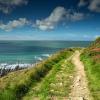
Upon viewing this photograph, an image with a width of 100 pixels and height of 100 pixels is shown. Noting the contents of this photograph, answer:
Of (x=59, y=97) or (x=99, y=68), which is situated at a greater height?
(x=99, y=68)

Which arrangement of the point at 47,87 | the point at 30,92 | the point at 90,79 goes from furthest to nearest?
1. the point at 90,79
2. the point at 47,87
3. the point at 30,92

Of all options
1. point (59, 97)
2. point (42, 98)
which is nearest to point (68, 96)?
point (59, 97)

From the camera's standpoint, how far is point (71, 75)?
25406 millimetres

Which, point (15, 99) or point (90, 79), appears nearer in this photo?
point (15, 99)

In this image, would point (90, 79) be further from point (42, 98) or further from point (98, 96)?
point (42, 98)

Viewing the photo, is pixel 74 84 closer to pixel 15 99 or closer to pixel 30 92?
pixel 30 92

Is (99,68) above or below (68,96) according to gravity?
above

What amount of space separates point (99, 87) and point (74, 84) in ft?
8.25

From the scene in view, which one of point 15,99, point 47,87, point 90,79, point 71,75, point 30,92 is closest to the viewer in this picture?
point 15,99

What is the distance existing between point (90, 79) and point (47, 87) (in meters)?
4.90

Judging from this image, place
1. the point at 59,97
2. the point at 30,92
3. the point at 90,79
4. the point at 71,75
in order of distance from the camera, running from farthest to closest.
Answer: the point at 71,75, the point at 90,79, the point at 30,92, the point at 59,97

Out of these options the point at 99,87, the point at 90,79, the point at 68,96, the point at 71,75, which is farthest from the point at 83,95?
the point at 71,75

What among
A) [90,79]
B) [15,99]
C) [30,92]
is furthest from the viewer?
[90,79]

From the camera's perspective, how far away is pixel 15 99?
1581cm
